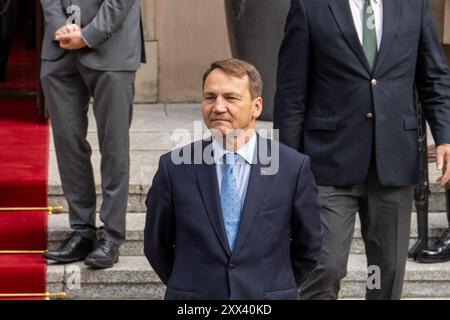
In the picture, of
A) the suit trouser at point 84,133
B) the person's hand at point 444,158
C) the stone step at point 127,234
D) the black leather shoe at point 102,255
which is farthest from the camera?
the stone step at point 127,234

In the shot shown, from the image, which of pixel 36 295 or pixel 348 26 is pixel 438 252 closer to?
pixel 348 26

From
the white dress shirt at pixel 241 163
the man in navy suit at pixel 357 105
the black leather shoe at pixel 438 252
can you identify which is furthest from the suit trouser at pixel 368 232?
the black leather shoe at pixel 438 252

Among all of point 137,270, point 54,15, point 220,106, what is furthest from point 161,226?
point 54,15

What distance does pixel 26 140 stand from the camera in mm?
8984

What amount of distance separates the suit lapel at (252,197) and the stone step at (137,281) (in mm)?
2461

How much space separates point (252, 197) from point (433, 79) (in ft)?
4.87

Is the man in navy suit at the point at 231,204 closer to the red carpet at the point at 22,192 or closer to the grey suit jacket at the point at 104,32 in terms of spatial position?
the grey suit jacket at the point at 104,32

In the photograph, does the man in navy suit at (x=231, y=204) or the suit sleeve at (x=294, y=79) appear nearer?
the man in navy suit at (x=231, y=204)

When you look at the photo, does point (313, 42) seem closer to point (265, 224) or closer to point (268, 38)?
point (265, 224)

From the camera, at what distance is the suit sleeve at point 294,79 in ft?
19.5

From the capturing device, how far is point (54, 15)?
23.2 ft

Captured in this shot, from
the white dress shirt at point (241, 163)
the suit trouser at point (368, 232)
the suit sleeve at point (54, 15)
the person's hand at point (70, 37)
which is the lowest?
the suit trouser at point (368, 232)

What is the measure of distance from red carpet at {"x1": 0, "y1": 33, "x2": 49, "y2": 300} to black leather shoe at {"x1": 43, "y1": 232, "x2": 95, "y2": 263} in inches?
3.1

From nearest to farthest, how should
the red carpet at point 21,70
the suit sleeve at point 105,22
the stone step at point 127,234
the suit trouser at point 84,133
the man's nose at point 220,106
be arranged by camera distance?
1. the man's nose at point 220,106
2. the suit sleeve at point 105,22
3. the suit trouser at point 84,133
4. the stone step at point 127,234
5. the red carpet at point 21,70
